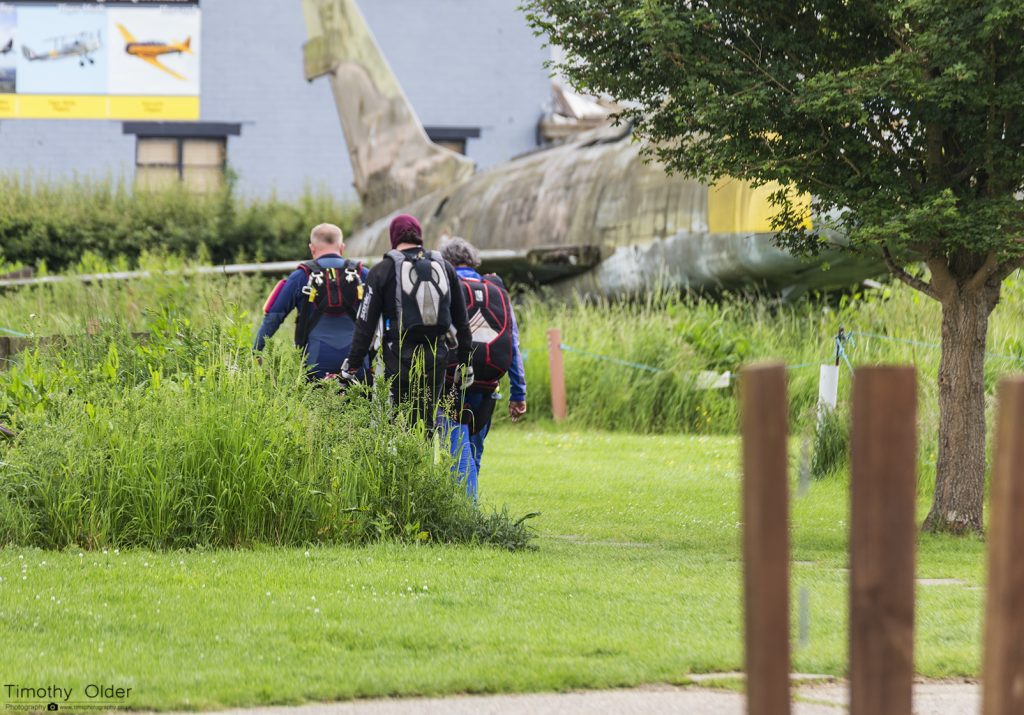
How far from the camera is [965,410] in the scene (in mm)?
8516

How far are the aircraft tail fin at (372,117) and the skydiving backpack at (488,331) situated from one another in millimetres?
15619

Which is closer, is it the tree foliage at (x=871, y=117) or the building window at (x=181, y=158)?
the tree foliage at (x=871, y=117)

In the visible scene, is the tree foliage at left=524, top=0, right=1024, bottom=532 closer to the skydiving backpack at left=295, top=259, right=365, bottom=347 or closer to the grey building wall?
the skydiving backpack at left=295, top=259, right=365, bottom=347

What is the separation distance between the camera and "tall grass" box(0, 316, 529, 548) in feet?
23.7

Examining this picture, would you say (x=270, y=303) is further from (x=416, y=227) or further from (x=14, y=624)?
(x=14, y=624)

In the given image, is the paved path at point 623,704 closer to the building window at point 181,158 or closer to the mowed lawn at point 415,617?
the mowed lawn at point 415,617

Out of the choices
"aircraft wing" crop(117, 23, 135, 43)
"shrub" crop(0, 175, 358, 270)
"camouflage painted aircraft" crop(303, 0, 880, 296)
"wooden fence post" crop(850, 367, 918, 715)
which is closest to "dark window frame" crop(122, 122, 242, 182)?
"aircraft wing" crop(117, 23, 135, 43)

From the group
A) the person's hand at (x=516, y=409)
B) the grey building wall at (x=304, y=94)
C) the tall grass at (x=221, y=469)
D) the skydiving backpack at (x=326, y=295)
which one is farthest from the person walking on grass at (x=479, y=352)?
the grey building wall at (x=304, y=94)

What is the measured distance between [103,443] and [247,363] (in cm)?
102

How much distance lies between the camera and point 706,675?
4.97 meters

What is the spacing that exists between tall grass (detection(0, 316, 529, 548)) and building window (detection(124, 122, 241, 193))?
2425 centimetres

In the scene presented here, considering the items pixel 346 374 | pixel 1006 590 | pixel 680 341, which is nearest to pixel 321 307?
pixel 346 374

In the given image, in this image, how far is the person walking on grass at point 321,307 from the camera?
8.95m

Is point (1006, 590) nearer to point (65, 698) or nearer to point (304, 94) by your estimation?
point (65, 698)
